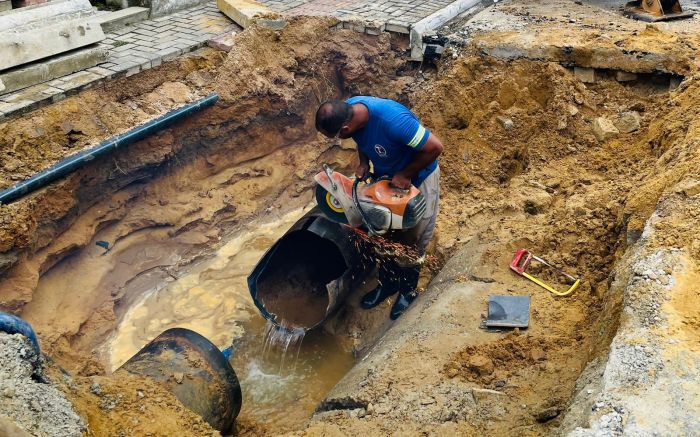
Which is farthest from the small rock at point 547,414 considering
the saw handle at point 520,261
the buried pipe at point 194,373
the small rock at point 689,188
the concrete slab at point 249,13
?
the concrete slab at point 249,13

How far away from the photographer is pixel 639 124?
5887 millimetres

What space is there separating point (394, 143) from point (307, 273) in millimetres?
1826

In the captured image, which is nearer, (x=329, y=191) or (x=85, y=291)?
(x=329, y=191)

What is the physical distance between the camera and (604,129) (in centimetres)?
594

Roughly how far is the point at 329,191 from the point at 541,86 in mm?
3041

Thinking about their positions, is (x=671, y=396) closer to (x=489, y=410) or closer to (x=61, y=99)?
(x=489, y=410)

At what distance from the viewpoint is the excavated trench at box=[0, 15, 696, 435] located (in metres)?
3.86

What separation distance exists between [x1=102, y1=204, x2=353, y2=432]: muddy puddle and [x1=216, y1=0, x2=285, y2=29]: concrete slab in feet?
8.95

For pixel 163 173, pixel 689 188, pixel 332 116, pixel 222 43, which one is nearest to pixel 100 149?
pixel 163 173

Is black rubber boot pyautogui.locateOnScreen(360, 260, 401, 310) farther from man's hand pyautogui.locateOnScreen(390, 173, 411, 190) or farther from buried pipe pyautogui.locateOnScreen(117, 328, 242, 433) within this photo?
buried pipe pyautogui.locateOnScreen(117, 328, 242, 433)

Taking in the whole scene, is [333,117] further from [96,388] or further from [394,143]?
[96,388]

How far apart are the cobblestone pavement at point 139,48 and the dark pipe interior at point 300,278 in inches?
96.3

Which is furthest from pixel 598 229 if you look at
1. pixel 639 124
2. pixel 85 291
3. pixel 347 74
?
pixel 85 291

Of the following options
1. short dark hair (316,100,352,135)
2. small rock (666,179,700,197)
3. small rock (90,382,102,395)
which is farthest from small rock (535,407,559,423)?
small rock (90,382,102,395)
